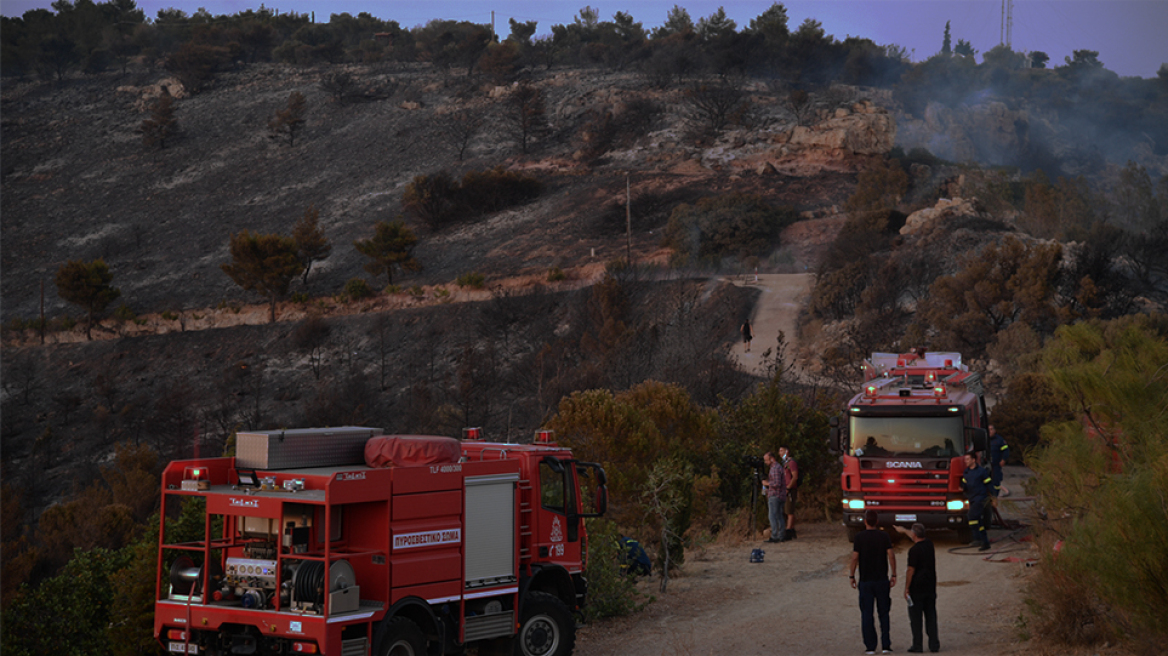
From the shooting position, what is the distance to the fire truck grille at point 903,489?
1585cm

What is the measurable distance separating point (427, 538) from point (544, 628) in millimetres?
1949

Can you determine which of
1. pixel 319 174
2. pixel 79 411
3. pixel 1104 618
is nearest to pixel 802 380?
pixel 1104 618

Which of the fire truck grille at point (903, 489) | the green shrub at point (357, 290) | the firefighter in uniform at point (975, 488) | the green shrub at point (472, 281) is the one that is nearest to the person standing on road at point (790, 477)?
the fire truck grille at point (903, 489)

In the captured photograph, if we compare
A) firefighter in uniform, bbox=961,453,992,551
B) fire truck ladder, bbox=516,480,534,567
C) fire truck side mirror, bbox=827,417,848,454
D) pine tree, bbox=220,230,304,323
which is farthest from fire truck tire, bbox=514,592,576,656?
pine tree, bbox=220,230,304,323

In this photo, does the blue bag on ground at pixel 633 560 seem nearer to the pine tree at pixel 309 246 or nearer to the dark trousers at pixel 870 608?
the dark trousers at pixel 870 608

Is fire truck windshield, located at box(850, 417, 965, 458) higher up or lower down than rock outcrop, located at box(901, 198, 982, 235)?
lower down

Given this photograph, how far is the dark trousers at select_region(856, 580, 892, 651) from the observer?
10117mm

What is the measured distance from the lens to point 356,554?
27.3ft

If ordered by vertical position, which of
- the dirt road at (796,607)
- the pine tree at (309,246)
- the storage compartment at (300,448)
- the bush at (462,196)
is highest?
the bush at (462,196)

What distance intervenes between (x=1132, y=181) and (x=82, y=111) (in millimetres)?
96953

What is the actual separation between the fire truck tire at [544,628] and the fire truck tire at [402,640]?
4.57 feet

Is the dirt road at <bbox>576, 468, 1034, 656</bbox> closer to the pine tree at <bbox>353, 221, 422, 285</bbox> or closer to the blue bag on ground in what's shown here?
the blue bag on ground

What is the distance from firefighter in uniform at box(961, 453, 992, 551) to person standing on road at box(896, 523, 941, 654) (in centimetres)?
593

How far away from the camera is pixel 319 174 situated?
3462 inches
